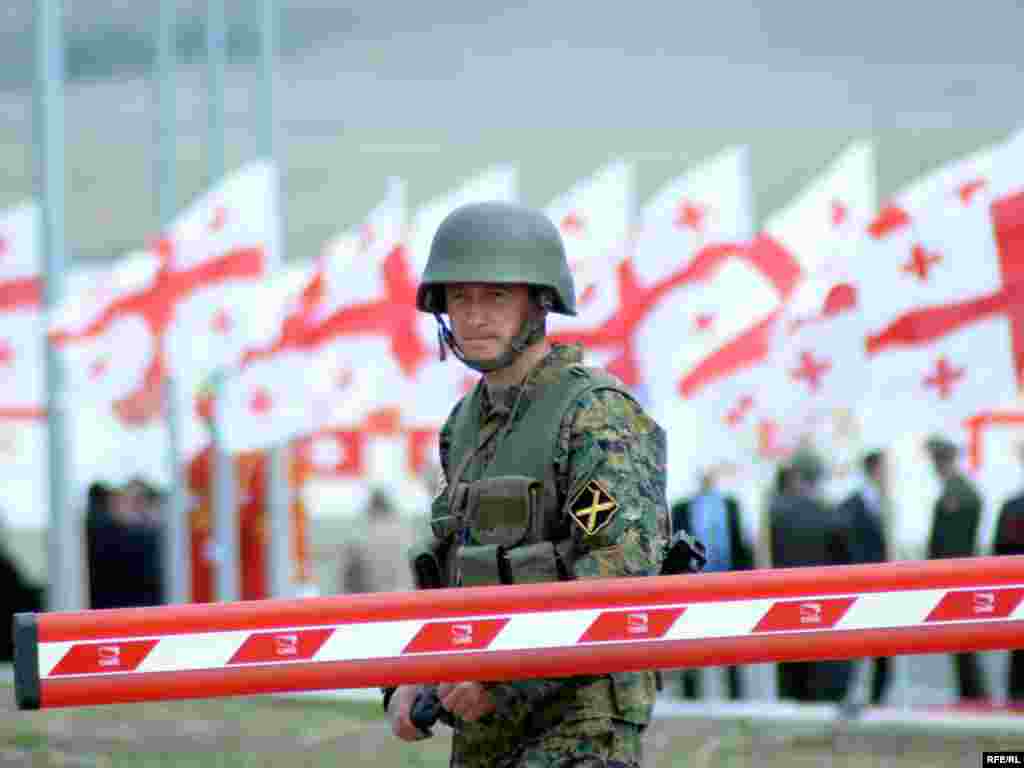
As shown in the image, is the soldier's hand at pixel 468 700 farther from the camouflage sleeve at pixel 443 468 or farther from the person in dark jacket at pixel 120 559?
the person in dark jacket at pixel 120 559

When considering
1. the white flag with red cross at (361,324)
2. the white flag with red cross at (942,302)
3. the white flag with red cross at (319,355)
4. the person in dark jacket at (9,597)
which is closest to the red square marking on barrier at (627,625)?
the white flag with red cross at (942,302)

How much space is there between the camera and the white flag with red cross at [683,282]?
15.6 meters

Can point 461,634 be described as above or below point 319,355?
below

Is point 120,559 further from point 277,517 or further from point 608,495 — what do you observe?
point 608,495

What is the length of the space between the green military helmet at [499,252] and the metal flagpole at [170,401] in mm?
13441

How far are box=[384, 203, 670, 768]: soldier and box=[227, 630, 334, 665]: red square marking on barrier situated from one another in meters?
0.29

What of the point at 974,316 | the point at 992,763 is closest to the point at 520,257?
the point at 992,763

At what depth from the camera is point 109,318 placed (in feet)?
57.8

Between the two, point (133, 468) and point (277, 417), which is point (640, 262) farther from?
point (133, 468)

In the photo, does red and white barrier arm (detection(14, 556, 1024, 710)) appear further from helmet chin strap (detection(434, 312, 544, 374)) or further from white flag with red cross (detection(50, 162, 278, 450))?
white flag with red cross (detection(50, 162, 278, 450))

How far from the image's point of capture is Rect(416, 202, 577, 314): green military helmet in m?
4.64

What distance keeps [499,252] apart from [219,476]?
14570 millimetres

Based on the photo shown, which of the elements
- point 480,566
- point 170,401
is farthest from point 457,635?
point 170,401

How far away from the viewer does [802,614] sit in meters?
4.28
